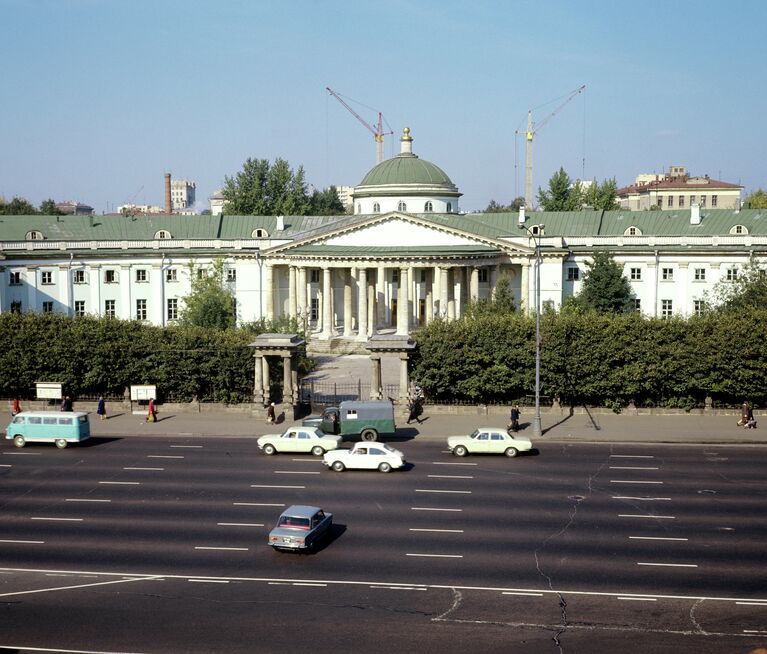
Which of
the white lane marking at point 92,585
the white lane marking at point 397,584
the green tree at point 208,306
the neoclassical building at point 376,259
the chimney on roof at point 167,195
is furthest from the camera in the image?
the chimney on roof at point 167,195

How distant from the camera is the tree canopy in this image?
153 meters

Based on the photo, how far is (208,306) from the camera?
8762 centimetres

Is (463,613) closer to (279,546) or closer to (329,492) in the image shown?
(279,546)

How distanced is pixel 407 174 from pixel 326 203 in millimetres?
71969

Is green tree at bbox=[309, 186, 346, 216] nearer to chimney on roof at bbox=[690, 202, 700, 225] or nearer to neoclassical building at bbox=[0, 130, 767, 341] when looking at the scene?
neoclassical building at bbox=[0, 130, 767, 341]

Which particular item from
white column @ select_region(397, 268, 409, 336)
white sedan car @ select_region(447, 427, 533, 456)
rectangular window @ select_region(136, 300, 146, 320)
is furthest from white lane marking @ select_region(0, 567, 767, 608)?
rectangular window @ select_region(136, 300, 146, 320)

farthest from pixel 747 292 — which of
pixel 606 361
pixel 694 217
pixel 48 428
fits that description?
pixel 48 428

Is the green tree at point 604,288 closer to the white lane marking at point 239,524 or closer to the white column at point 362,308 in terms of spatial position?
the white column at point 362,308

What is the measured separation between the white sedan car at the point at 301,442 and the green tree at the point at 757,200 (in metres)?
142

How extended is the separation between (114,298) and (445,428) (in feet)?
184

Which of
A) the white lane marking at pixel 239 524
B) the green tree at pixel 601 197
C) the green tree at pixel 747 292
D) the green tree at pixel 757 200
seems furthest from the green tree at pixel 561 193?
the white lane marking at pixel 239 524

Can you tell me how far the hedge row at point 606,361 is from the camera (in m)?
60.8

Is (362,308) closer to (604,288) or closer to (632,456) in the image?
(604,288)

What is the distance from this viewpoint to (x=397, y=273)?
103 m
